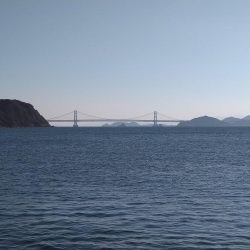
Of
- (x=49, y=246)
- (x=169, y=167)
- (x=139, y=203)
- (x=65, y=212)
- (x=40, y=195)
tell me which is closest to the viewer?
(x=49, y=246)

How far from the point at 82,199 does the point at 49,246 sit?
32.1 feet

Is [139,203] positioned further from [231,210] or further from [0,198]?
[0,198]

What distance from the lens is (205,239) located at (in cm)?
1805

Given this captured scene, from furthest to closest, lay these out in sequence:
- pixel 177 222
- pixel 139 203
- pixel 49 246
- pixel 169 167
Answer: pixel 169 167 < pixel 139 203 < pixel 177 222 < pixel 49 246

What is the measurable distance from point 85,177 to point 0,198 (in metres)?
12.1

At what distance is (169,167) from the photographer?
4872 cm

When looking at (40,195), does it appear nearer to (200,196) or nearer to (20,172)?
(200,196)

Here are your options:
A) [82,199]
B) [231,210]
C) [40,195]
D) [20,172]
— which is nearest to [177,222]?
[231,210]

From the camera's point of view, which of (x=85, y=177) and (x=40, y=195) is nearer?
(x=40, y=195)

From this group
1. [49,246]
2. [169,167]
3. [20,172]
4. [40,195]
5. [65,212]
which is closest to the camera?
[49,246]

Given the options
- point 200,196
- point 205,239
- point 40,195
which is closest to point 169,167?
point 200,196

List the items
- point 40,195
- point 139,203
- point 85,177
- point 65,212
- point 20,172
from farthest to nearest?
point 20,172 < point 85,177 < point 40,195 < point 139,203 < point 65,212

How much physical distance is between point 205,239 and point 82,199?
1066 centimetres

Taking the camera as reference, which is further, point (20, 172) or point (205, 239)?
point (20, 172)
